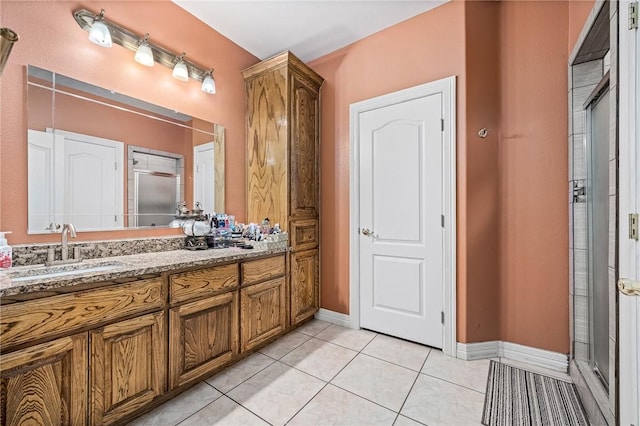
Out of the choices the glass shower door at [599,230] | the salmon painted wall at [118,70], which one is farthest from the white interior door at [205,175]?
the glass shower door at [599,230]

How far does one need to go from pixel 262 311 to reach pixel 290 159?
1354mm

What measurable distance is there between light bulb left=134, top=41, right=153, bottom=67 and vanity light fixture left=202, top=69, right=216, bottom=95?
0.45 meters

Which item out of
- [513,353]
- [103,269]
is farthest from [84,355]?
[513,353]

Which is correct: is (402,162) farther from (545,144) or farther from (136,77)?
(136,77)

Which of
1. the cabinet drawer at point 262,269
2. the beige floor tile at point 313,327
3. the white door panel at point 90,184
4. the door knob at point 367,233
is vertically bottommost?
the beige floor tile at point 313,327

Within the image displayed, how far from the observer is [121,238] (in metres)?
1.82

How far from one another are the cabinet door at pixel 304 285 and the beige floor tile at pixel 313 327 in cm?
10

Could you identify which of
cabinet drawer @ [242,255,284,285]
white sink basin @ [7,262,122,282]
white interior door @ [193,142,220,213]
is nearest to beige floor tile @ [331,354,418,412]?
cabinet drawer @ [242,255,284,285]

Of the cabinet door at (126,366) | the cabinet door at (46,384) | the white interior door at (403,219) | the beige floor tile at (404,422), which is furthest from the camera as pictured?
the white interior door at (403,219)

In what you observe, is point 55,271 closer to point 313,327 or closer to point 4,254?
point 4,254

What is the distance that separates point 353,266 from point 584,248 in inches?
66.5

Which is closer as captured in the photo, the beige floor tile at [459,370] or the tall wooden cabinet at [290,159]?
the beige floor tile at [459,370]

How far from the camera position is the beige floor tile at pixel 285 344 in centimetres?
212
